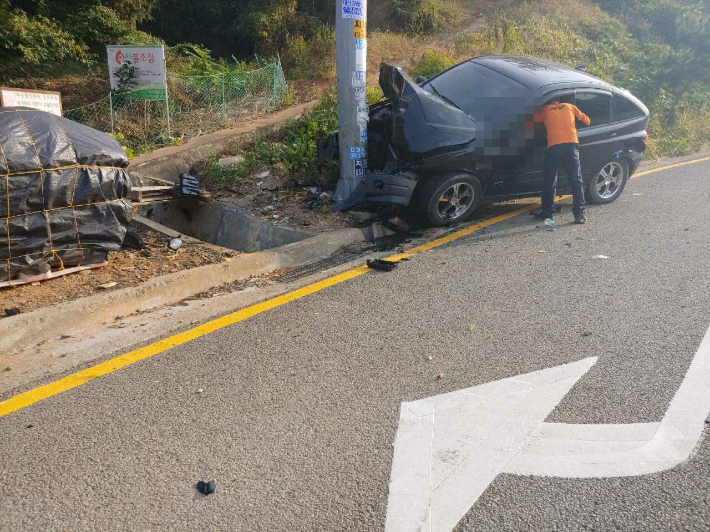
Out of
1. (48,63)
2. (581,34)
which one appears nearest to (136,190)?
(48,63)

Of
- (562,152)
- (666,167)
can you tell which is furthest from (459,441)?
(666,167)

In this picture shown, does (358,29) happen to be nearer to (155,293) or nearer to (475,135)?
(475,135)

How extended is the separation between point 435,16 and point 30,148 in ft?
59.3

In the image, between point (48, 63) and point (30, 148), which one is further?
point (48, 63)

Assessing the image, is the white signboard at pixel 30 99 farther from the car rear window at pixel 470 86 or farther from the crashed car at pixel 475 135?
the car rear window at pixel 470 86

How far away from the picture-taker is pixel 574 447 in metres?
3.26

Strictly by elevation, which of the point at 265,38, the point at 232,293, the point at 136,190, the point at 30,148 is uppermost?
the point at 265,38

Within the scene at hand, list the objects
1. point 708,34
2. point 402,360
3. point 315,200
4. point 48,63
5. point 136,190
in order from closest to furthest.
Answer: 1. point 402,360
2. point 136,190
3. point 315,200
4. point 48,63
5. point 708,34

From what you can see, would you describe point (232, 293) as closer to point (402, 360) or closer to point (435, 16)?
point (402, 360)

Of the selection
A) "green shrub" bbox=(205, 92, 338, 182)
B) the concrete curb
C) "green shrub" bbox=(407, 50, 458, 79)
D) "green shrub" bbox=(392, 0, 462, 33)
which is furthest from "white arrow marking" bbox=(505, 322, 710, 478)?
"green shrub" bbox=(392, 0, 462, 33)

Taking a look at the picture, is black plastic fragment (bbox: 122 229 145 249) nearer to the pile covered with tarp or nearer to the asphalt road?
the pile covered with tarp

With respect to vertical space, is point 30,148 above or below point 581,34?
below

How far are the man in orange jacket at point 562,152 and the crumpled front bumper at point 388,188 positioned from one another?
1660 millimetres

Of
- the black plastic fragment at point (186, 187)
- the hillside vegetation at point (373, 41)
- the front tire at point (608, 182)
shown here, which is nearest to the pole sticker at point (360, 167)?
the hillside vegetation at point (373, 41)
